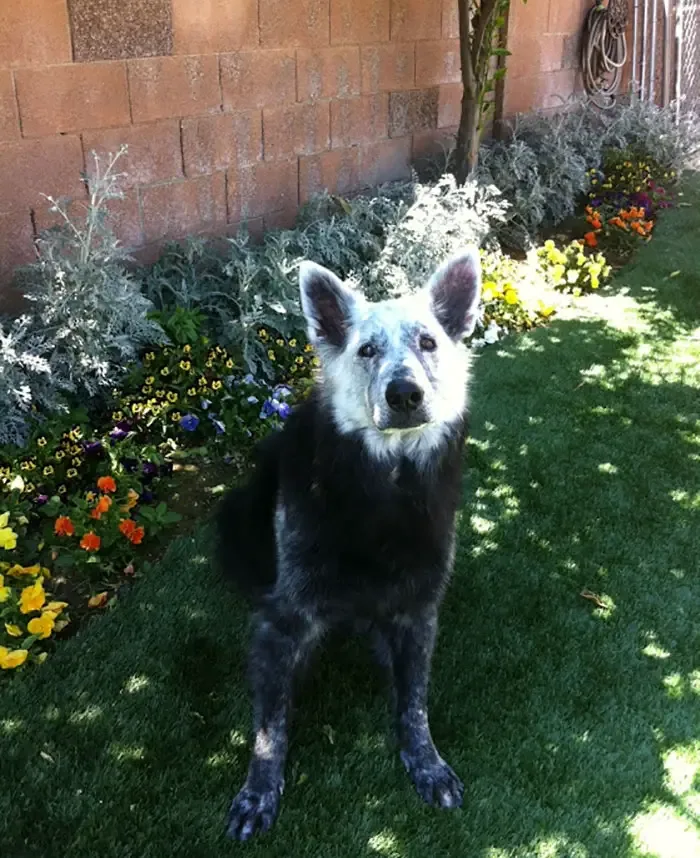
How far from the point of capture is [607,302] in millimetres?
6441

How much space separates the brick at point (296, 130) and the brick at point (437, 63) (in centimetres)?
141

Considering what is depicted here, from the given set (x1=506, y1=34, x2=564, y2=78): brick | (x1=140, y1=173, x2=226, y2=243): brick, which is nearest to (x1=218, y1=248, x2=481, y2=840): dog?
(x1=140, y1=173, x2=226, y2=243): brick

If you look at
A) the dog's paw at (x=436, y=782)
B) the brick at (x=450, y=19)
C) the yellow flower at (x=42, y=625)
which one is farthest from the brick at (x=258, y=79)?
the dog's paw at (x=436, y=782)

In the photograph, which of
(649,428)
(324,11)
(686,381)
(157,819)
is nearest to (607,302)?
(686,381)

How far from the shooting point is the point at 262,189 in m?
5.65

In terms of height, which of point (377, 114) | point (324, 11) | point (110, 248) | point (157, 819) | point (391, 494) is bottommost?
point (157, 819)

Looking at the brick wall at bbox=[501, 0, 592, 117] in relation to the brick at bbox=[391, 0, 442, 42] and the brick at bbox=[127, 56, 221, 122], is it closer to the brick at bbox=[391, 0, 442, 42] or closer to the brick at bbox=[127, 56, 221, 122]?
the brick at bbox=[391, 0, 442, 42]

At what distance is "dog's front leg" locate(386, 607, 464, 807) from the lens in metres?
2.46

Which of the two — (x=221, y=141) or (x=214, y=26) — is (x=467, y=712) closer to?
(x=221, y=141)

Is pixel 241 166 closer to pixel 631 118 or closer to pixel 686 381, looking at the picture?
pixel 686 381

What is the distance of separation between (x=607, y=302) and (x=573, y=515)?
317cm

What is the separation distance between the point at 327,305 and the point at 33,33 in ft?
8.83

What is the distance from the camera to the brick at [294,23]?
17.3 ft

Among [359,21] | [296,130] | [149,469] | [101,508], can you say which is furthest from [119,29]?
[101,508]
